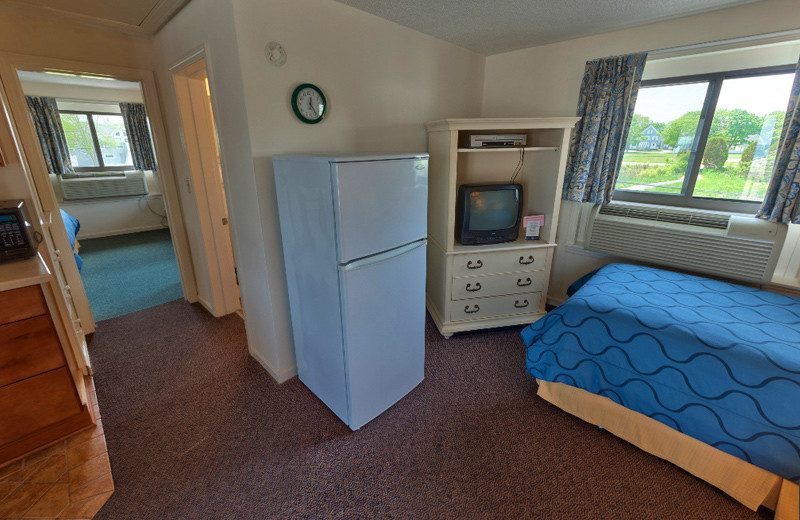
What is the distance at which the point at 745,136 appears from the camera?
2.30 metres

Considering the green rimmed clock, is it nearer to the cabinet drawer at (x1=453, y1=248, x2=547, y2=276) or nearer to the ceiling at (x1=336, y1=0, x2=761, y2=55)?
the ceiling at (x1=336, y1=0, x2=761, y2=55)

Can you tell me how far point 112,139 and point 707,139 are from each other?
807cm

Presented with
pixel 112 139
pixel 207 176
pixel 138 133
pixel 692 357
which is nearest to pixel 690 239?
pixel 692 357

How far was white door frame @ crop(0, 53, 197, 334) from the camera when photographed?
2152 mm

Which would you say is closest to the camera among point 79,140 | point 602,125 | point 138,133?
point 602,125

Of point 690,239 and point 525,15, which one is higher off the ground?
point 525,15

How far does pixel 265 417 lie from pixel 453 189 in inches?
77.5

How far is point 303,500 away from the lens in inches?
58.4

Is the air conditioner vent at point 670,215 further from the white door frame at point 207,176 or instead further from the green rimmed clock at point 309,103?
the white door frame at point 207,176

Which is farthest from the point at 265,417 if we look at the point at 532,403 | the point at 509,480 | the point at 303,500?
the point at 532,403

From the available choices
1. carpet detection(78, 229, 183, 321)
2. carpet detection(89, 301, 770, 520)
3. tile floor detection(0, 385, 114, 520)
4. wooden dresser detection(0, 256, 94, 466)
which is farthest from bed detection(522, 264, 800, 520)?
carpet detection(78, 229, 183, 321)

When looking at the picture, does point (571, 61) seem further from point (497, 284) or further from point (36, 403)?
point (36, 403)

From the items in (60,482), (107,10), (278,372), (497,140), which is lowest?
(60,482)

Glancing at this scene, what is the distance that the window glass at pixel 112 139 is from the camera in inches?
215
